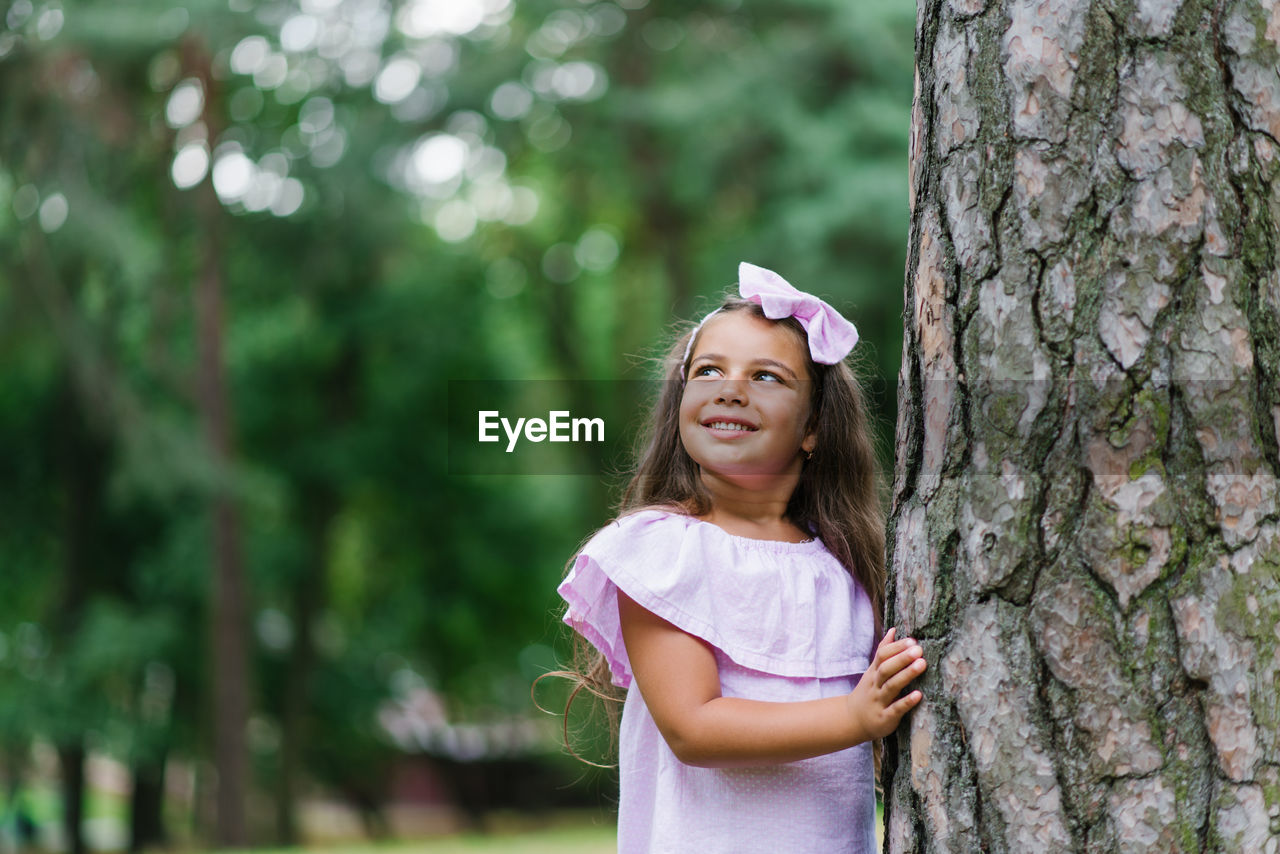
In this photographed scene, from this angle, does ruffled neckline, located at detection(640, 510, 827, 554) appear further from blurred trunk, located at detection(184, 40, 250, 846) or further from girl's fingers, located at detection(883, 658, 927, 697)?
blurred trunk, located at detection(184, 40, 250, 846)

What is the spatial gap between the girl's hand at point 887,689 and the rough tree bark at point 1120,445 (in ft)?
0.18

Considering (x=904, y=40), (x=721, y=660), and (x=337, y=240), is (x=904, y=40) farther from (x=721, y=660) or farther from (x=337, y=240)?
(x=721, y=660)

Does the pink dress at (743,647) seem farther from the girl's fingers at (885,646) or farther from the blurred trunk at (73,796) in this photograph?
the blurred trunk at (73,796)

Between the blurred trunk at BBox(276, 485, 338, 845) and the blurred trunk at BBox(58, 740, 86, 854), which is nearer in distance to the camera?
the blurred trunk at BBox(58, 740, 86, 854)

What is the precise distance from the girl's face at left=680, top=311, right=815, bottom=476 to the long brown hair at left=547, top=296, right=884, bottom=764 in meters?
0.04

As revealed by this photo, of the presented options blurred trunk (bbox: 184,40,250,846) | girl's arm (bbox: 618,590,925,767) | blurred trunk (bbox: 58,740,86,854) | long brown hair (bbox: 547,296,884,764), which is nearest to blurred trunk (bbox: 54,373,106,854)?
blurred trunk (bbox: 58,740,86,854)

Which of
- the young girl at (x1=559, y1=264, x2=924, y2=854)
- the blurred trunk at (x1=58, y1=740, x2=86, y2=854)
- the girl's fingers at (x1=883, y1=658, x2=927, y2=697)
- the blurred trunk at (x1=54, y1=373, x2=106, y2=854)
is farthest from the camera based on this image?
the blurred trunk at (x1=58, y1=740, x2=86, y2=854)

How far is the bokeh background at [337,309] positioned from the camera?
1070 cm

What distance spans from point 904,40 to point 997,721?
9.55 meters

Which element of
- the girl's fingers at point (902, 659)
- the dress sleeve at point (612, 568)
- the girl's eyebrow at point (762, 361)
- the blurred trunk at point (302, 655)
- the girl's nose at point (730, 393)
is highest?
the girl's eyebrow at point (762, 361)

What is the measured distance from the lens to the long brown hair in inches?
85.3
